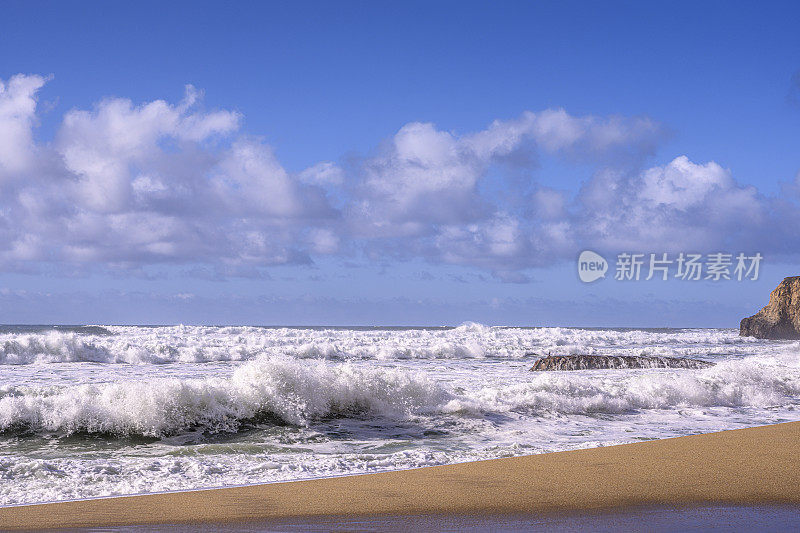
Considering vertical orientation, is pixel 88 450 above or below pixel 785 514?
below

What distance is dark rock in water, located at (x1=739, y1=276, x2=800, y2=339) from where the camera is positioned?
44688 millimetres

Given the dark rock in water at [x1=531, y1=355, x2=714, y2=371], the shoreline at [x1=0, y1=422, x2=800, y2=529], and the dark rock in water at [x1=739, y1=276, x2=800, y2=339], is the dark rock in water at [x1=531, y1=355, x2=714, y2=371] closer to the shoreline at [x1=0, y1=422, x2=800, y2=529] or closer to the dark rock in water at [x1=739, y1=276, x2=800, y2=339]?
the shoreline at [x1=0, y1=422, x2=800, y2=529]

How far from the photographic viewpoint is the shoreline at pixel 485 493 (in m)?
4.27

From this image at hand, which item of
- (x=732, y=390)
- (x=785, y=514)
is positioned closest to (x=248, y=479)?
(x=785, y=514)

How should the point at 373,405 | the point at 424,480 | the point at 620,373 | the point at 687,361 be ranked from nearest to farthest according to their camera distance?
the point at 424,480 < the point at 373,405 < the point at 620,373 < the point at 687,361

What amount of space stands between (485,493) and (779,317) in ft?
158

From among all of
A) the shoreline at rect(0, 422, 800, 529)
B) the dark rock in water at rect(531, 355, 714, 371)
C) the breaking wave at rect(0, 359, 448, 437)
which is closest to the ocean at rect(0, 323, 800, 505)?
the breaking wave at rect(0, 359, 448, 437)

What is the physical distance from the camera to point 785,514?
4145mm

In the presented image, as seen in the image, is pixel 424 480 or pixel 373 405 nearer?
pixel 424 480

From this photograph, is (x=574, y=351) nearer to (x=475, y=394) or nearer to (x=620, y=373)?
(x=620, y=373)

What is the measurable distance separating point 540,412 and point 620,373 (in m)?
6.45

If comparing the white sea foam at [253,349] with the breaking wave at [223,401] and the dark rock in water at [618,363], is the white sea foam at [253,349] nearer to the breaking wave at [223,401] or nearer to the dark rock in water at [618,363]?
the breaking wave at [223,401]

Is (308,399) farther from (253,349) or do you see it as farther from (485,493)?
(253,349)

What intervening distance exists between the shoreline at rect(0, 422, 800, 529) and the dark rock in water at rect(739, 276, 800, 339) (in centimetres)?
4480
